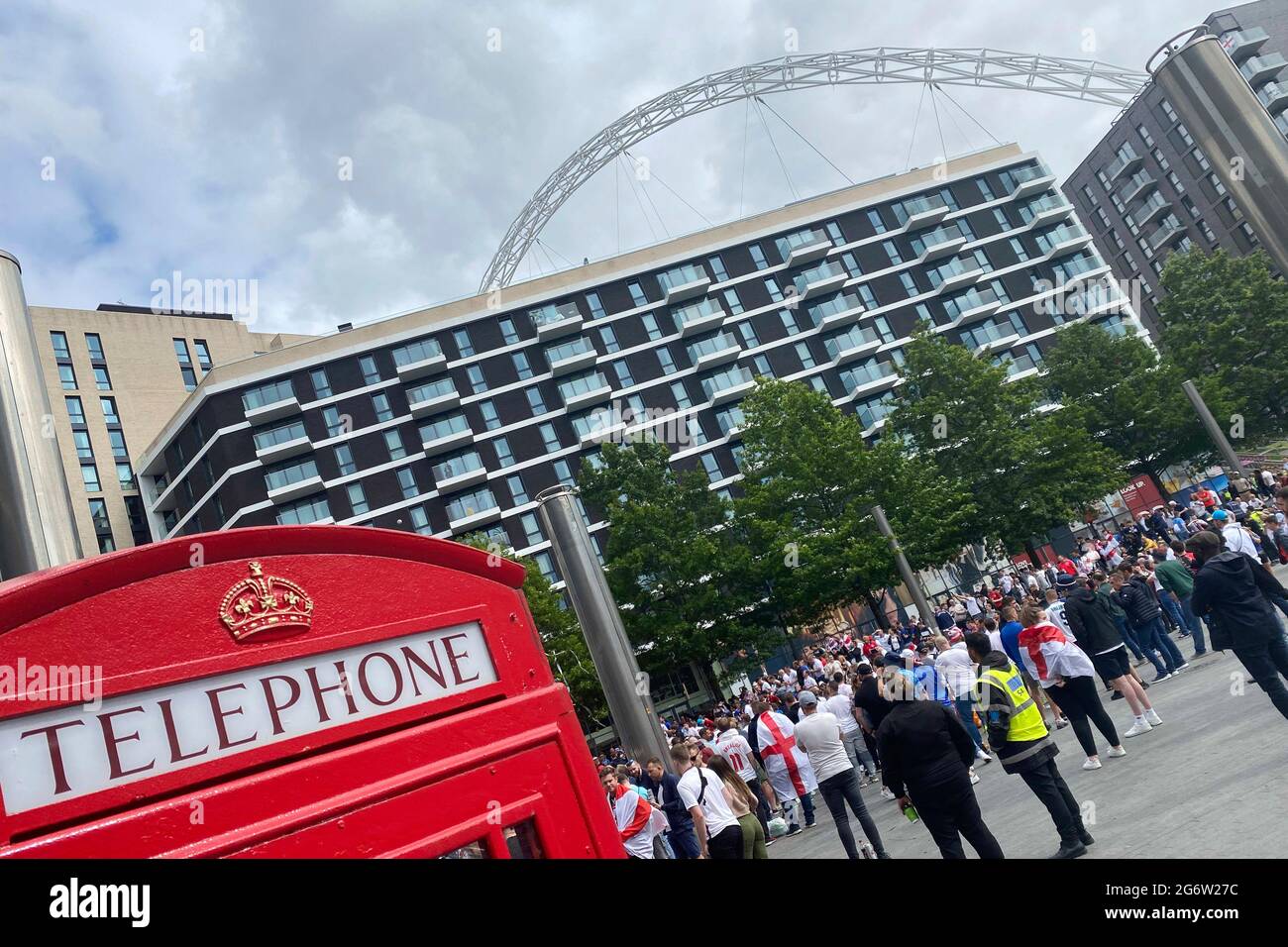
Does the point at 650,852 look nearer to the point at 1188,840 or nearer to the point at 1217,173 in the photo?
the point at 1188,840

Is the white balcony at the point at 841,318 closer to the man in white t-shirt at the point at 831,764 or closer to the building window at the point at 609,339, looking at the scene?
the building window at the point at 609,339

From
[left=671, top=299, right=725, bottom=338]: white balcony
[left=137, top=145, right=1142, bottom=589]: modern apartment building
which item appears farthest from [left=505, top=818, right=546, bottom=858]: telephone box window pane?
[left=671, top=299, right=725, bottom=338]: white balcony

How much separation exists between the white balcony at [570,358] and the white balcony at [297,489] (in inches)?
522

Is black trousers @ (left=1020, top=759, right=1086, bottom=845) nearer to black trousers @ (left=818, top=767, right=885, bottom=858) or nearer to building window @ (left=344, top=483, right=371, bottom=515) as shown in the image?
black trousers @ (left=818, top=767, right=885, bottom=858)

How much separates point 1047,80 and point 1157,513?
17.8 metres

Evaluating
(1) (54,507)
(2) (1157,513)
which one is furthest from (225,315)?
(1) (54,507)

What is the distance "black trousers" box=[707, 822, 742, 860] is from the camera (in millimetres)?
7600

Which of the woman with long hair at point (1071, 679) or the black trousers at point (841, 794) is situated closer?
the woman with long hair at point (1071, 679)

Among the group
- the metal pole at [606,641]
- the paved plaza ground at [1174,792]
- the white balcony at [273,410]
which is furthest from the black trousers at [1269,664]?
the white balcony at [273,410]

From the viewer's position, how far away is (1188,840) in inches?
227

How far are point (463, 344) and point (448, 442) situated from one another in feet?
19.9

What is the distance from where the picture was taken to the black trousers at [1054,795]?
21.5 feet

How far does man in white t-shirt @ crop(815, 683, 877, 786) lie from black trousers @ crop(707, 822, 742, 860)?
332 cm
